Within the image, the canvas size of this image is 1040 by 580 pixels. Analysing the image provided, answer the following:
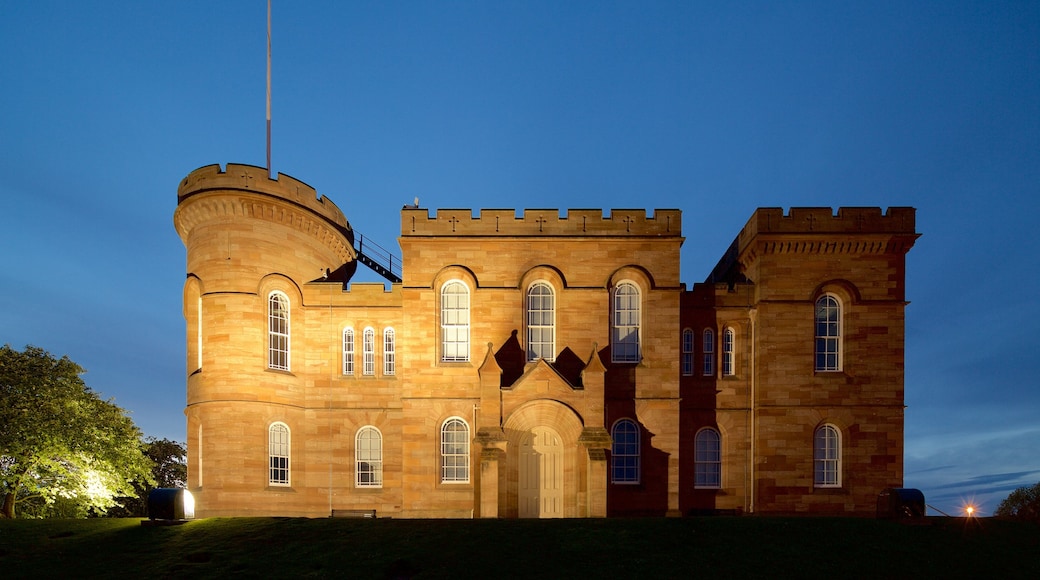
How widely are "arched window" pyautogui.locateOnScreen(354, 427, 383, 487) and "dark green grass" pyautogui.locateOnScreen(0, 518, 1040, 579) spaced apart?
577cm

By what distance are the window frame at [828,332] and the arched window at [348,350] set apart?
717 inches

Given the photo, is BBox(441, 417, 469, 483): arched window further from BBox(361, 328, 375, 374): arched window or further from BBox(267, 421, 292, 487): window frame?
BBox(267, 421, 292, 487): window frame

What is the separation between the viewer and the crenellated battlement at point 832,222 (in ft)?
81.1

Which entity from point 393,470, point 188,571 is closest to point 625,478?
point 393,470

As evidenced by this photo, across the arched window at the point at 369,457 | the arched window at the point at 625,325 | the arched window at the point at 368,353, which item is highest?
the arched window at the point at 625,325

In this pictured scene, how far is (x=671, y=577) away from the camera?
14.6 m

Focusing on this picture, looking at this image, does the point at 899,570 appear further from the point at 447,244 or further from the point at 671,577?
the point at 447,244

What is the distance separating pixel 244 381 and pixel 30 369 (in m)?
9.54

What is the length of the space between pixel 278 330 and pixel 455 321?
712 cm

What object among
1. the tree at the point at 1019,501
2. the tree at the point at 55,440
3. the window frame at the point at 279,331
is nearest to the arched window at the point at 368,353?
the window frame at the point at 279,331

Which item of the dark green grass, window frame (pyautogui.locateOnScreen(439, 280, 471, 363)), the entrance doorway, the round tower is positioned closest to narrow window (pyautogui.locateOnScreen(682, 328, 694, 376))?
the entrance doorway

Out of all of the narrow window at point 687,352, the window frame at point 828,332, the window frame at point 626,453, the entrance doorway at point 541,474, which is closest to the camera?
the entrance doorway at point 541,474

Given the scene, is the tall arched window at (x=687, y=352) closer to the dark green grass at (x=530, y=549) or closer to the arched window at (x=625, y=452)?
the arched window at (x=625, y=452)

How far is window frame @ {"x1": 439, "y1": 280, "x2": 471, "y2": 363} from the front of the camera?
79.9 ft
